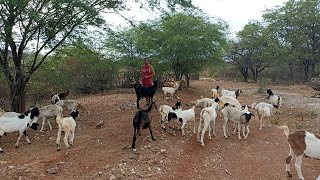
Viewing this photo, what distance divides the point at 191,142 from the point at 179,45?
10.1 m

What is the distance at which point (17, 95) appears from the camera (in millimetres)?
12188

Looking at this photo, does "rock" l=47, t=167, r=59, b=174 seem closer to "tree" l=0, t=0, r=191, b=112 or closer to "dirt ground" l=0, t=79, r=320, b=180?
"dirt ground" l=0, t=79, r=320, b=180

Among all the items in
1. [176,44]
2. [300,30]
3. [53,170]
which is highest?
[300,30]

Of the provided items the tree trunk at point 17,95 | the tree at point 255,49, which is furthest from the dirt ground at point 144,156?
the tree at point 255,49

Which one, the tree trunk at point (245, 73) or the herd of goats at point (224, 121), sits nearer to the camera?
the herd of goats at point (224, 121)

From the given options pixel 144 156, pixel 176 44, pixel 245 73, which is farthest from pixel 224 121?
pixel 245 73

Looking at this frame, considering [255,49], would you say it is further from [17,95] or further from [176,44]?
[17,95]

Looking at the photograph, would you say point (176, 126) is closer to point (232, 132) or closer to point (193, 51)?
point (232, 132)

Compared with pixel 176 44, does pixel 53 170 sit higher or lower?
lower

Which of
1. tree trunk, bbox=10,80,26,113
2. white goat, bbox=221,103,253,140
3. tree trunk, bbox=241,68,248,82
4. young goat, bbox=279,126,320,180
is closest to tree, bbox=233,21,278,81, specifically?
tree trunk, bbox=241,68,248,82

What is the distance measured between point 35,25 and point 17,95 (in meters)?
2.64

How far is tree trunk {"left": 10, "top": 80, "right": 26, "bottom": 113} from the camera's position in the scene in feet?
38.4

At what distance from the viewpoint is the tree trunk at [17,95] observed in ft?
38.4

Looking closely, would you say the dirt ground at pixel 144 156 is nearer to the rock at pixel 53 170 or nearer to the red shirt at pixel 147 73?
the rock at pixel 53 170
